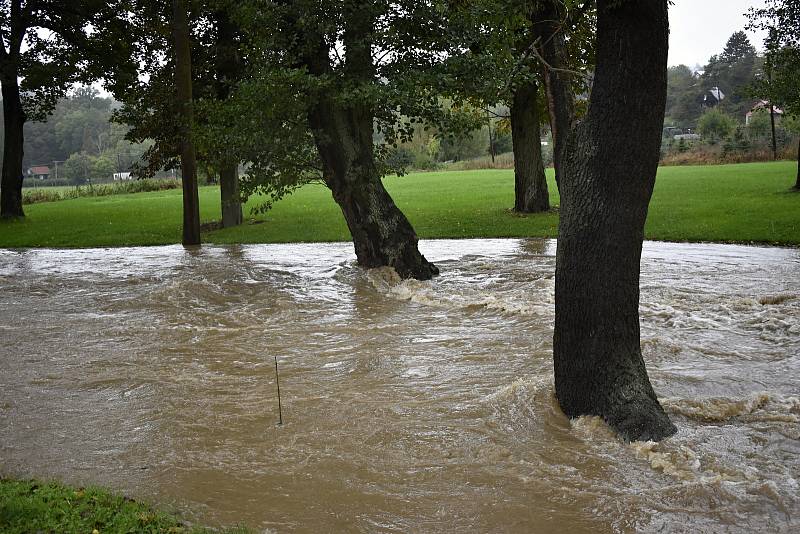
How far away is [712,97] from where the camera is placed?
298 ft

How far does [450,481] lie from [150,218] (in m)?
25.2

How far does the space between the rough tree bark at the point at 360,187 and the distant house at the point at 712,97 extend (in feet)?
274

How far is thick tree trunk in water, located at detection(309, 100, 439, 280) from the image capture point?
15.7 metres

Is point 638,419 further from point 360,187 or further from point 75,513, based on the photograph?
point 360,187

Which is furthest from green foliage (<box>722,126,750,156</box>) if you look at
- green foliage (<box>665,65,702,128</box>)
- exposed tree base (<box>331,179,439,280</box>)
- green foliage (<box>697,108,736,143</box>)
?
exposed tree base (<box>331,179,439,280</box>)

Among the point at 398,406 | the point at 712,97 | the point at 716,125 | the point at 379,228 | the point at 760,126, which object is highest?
the point at 712,97

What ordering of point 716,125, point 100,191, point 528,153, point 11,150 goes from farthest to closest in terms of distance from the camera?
1. point 716,125
2. point 100,191
3. point 11,150
4. point 528,153

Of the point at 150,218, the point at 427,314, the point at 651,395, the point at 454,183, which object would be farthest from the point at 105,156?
the point at 651,395

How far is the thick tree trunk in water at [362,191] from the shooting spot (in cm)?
1572

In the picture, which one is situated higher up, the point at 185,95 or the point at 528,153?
the point at 185,95

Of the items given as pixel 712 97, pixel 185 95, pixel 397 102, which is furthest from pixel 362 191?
pixel 712 97

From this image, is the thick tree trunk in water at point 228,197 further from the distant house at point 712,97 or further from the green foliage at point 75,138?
the distant house at point 712,97

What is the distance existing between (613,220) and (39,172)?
100 metres

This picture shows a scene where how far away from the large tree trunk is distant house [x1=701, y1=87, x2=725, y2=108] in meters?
91.2
